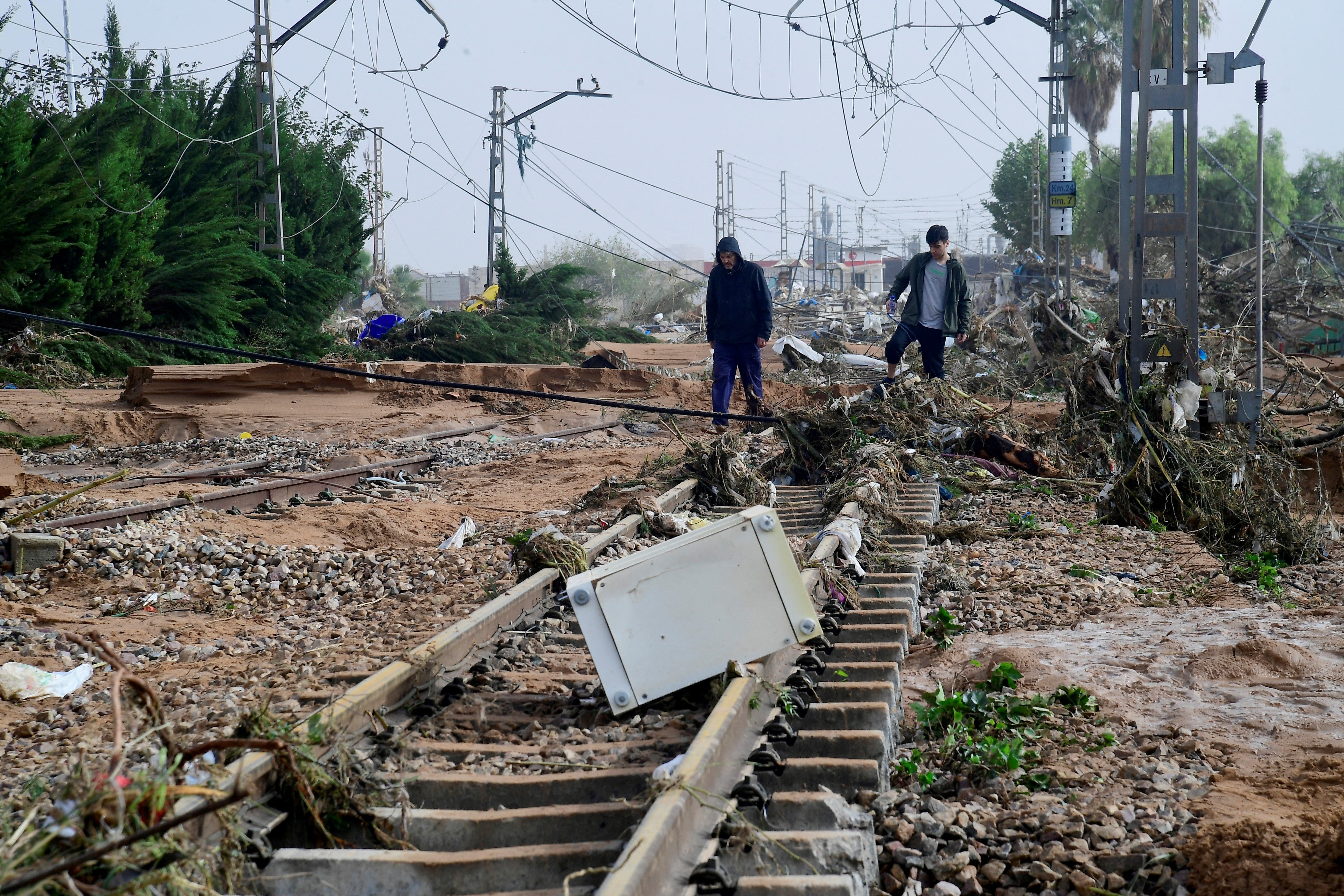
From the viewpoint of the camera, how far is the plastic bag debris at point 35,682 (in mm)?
4539

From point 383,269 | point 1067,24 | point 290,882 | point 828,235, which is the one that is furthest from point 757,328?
point 828,235

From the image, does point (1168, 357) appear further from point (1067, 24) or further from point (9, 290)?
point (9, 290)

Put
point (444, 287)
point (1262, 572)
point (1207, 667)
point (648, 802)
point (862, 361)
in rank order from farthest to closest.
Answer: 1. point (444, 287)
2. point (862, 361)
3. point (1262, 572)
4. point (1207, 667)
5. point (648, 802)

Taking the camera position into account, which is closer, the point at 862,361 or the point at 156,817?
the point at 156,817

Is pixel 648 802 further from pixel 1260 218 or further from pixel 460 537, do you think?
pixel 1260 218

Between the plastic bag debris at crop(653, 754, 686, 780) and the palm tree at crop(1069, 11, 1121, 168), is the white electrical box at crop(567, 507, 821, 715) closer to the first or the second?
the plastic bag debris at crop(653, 754, 686, 780)

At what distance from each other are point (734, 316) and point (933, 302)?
2.10m

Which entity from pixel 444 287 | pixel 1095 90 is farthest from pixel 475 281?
pixel 1095 90

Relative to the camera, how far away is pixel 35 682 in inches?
182

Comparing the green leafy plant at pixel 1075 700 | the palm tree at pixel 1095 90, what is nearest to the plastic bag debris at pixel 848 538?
the green leafy plant at pixel 1075 700

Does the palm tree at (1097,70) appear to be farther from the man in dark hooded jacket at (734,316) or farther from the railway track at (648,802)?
the railway track at (648,802)

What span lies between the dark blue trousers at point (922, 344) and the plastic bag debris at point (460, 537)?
5375mm

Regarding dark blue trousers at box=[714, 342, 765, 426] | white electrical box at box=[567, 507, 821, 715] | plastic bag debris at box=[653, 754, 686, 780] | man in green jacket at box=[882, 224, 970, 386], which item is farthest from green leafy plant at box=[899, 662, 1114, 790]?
dark blue trousers at box=[714, 342, 765, 426]

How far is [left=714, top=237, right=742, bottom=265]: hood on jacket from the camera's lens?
11.2 meters
